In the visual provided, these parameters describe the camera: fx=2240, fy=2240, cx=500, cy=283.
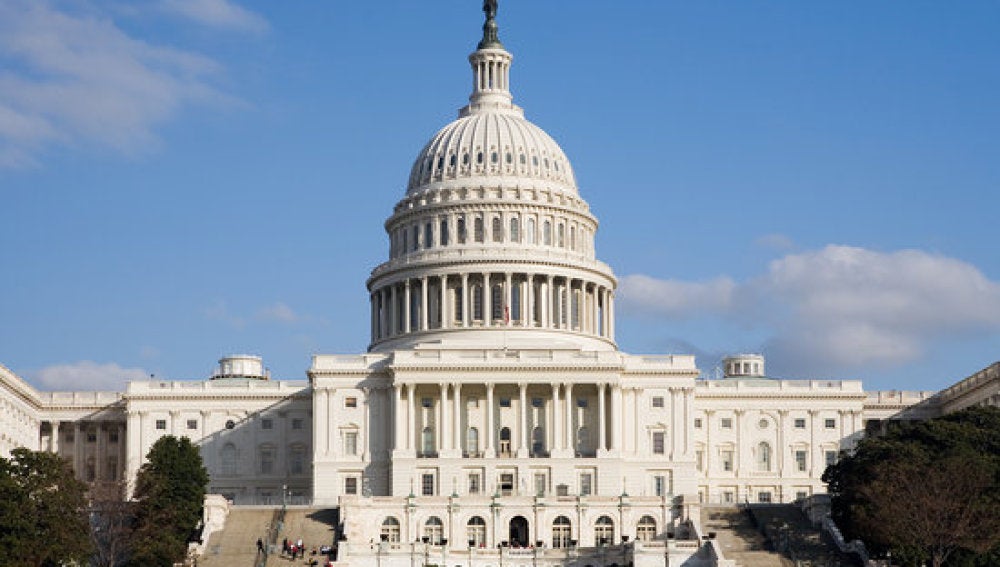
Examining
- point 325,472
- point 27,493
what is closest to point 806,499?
point 325,472

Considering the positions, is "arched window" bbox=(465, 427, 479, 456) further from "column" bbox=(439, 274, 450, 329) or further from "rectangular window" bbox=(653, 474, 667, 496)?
"column" bbox=(439, 274, 450, 329)

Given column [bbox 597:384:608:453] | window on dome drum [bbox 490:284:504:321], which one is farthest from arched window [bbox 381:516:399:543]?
window on dome drum [bbox 490:284:504:321]

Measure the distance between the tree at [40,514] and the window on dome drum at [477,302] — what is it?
60.7 m

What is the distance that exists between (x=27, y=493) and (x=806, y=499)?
191 feet

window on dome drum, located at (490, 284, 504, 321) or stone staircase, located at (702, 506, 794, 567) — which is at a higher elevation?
window on dome drum, located at (490, 284, 504, 321)

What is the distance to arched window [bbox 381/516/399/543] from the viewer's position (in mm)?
161512

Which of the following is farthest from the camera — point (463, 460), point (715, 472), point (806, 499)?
point (715, 472)

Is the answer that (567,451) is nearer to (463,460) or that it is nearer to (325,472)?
(463,460)

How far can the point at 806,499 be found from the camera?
164m

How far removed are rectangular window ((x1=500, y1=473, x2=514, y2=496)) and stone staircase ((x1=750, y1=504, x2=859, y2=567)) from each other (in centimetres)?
2156

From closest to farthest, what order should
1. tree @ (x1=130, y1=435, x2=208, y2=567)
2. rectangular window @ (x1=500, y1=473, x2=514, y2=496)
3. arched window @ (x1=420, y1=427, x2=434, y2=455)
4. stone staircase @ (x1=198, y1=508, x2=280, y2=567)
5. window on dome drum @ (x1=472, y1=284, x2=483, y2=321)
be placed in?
tree @ (x1=130, y1=435, x2=208, y2=567)
stone staircase @ (x1=198, y1=508, x2=280, y2=567)
rectangular window @ (x1=500, y1=473, x2=514, y2=496)
arched window @ (x1=420, y1=427, x2=434, y2=455)
window on dome drum @ (x1=472, y1=284, x2=483, y2=321)

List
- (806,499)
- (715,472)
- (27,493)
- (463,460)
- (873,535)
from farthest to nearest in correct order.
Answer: (715,472) < (463,460) < (806,499) < (873,535) < (27,493)

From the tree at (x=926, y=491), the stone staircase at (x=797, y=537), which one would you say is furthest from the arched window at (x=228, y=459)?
the tree at (x=926, y=491)

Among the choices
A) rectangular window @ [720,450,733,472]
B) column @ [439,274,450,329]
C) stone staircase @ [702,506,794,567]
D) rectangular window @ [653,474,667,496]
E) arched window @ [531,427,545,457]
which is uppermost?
column @ [439,274,450,329]
